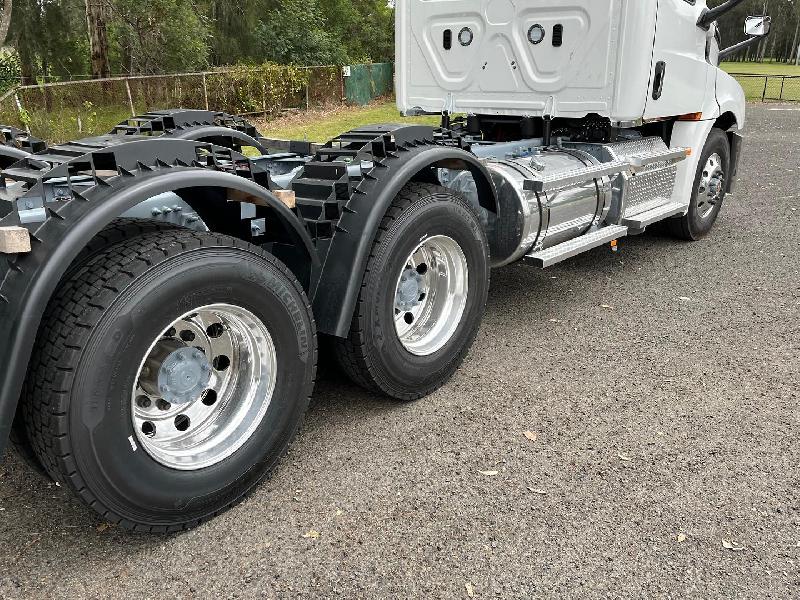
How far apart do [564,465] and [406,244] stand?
1319 millimetres

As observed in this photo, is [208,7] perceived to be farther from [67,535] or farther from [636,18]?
[67,535]

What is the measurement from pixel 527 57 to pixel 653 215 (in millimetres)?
1718

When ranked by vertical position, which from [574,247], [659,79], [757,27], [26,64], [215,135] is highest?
[757,27]

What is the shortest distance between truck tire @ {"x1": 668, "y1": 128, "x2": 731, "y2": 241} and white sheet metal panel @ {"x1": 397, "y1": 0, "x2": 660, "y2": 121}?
68.4 inches

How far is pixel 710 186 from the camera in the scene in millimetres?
7109

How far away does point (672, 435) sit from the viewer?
354 cm

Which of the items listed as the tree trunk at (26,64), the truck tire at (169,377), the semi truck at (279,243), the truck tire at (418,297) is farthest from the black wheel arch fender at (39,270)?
the tree trunk at (26,64)

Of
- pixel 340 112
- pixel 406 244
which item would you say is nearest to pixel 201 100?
pixel 340 112

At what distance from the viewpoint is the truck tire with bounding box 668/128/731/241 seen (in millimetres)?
6875

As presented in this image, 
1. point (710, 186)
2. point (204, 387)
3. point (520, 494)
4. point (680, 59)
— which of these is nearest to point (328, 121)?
point (710, 186)

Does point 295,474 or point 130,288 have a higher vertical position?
point 130,288

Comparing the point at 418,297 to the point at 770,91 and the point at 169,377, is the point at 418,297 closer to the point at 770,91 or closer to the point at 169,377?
the point at 169,377

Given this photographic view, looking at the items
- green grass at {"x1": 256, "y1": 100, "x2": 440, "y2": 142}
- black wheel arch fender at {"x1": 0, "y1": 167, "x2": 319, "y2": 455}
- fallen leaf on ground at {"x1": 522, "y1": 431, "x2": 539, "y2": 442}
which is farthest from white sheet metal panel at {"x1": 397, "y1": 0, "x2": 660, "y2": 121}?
green grass at {"x1": 256, "y1": 100, "x2": 440, "y2": 142}

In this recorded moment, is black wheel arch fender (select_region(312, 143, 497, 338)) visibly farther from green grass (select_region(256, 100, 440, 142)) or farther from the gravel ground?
green grass (select_region(256, 100, 440, 142))
